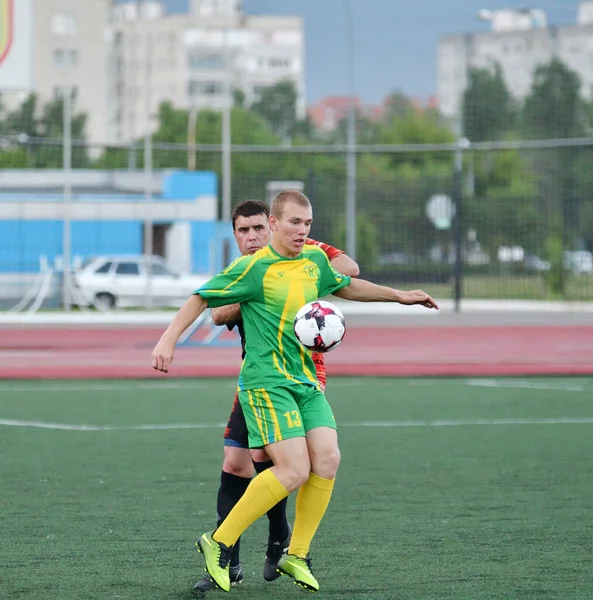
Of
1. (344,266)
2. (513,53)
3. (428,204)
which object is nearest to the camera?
(344,266)

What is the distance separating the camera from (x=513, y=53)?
12744 cm

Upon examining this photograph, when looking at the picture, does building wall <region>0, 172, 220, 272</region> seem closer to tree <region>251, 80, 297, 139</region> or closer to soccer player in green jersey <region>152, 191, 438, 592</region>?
soccer player in green jersey <region>152, 191, 438, 592</region>

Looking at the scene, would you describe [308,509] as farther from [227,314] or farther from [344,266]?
[344,266]

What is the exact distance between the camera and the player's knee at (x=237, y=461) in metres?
5.88

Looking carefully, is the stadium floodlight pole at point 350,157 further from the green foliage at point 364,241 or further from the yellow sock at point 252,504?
the yellow sock at point 252,504

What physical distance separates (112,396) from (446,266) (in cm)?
2841

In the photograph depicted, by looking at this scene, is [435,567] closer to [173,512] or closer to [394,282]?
[173,512]

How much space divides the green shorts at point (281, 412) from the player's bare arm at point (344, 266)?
2.23ft

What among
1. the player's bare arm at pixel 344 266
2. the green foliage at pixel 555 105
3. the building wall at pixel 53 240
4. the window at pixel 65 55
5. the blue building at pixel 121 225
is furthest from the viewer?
the window at pixel 65 55

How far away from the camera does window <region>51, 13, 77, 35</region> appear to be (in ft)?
325

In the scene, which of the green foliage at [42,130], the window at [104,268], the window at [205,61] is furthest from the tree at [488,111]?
the window at [104,268]

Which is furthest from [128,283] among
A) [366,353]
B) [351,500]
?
[351,500]

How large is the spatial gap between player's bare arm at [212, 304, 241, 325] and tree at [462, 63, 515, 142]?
7502 cm

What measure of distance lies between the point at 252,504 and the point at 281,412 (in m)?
0.43
